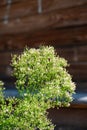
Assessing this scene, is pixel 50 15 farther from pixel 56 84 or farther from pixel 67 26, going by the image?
pixel 56 84

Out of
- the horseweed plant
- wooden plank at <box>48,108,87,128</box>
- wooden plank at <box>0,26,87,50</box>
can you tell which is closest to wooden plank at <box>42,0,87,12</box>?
wooden plank at <box>0,26,87,50</box>

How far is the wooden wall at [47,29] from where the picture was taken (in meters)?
4.05

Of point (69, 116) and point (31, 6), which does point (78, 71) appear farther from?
point (31, 6)

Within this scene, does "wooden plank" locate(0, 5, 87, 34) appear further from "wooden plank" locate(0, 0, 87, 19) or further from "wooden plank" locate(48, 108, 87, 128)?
"wooden plank" locate(48, 108, 87, 128)

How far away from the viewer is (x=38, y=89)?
7.98 feet

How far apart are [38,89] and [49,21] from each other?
1.98 metres

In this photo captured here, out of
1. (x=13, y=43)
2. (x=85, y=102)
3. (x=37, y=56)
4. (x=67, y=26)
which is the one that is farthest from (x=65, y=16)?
(x=37, y=56)

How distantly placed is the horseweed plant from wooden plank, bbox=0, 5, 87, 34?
1.67 metres

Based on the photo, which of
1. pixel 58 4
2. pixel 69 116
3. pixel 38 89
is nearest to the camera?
pixel 38 89

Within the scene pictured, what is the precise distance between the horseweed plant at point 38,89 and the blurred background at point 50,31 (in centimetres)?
107

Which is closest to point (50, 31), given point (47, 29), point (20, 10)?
point (47, 29)

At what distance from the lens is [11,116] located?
240 centimetres

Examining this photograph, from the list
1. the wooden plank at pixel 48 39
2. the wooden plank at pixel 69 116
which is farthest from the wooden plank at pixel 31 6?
the wooden plank at pixel 69 116

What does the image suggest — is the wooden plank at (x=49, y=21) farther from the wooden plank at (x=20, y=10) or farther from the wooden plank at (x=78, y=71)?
the wooden plank at (x=78, y=71)
